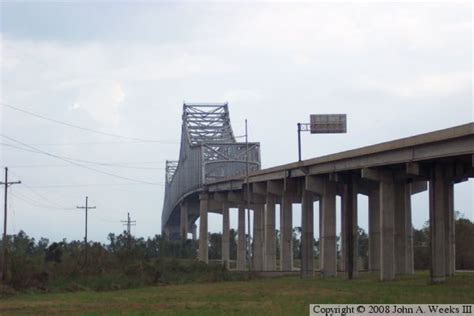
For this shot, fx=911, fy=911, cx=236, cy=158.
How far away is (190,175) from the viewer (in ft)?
456

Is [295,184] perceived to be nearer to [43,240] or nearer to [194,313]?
[194,313]

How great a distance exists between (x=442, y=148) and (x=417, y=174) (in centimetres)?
545

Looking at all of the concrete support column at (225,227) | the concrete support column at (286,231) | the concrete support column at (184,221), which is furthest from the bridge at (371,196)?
the concrete support column at (184,221)

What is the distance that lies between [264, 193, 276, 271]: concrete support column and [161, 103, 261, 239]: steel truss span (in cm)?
1088

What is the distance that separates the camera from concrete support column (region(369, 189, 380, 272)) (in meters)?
85.4

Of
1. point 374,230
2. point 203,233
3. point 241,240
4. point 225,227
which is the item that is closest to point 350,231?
point 374,230

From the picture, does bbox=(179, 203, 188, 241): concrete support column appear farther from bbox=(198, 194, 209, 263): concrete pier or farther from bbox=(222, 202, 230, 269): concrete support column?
bbox=(222, 202, 230, 269): concrete support column

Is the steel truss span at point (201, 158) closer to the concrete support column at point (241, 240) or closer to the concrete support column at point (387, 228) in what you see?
the concrete support column at point (241, 240)

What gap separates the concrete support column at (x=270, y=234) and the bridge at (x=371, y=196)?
0.11 metres

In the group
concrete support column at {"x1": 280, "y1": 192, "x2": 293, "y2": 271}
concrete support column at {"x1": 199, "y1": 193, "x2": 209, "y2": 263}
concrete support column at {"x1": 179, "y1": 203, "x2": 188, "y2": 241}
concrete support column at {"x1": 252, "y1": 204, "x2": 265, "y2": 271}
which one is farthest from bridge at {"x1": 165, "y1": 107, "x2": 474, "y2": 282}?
concrete support column at {"x1": 179, "y1": 203, "x2": 188, "y2": 241}

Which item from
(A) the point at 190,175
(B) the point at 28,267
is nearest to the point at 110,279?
(B) the point at 28,267

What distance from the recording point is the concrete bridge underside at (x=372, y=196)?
60.5 meters

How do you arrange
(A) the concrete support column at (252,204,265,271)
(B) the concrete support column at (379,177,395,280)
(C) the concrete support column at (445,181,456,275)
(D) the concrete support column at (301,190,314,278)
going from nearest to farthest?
1. (B) the concrete support column at (379,177,395,280)
2. (C) the concrete support column at (445,181,456,275)
3. (D) the concrete support column at (301,190,314,278)
4. (A) the concrete support column at (252,204,265,271)

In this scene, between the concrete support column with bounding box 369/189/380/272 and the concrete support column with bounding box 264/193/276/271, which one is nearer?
the concrete support column with bounding box 369/189/380/272
